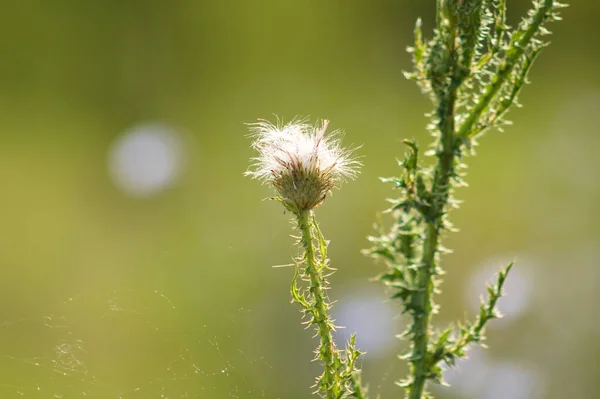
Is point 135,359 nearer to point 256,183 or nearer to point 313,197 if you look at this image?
point 313,197

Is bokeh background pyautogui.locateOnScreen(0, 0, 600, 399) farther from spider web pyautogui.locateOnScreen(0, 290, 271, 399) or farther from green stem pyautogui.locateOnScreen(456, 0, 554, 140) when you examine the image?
green stem pyautogui.locateOnScreen(456, 0, 554, 140)

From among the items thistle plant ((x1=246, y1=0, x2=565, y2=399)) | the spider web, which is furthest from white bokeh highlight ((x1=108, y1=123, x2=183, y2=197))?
thistle plant ((x1=246, y1=0, x2=565, y2=399))

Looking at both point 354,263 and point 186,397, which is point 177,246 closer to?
point 354,263

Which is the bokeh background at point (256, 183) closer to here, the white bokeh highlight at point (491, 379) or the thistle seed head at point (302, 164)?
the white bokeh highlight at point (491, 379)

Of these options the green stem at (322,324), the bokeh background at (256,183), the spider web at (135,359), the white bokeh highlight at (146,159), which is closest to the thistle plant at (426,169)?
the green stem at (322,324)

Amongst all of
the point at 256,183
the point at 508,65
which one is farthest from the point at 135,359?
the point at 256,183

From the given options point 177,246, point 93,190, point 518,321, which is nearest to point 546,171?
point 518,321
